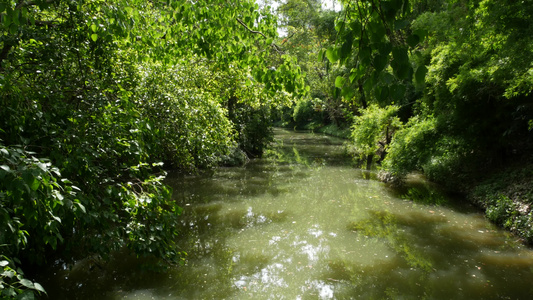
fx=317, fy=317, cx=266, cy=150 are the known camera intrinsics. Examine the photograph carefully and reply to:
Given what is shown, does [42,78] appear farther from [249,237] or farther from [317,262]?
[317,262]

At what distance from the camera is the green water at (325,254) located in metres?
4.88

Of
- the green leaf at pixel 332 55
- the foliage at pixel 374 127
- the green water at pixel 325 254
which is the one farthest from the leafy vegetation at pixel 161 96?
the foliage at pixel 374 127

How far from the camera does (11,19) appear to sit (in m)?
2.41

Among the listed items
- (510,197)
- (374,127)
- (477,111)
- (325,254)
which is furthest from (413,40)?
(374,127)

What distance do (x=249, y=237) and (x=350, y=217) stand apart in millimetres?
2857

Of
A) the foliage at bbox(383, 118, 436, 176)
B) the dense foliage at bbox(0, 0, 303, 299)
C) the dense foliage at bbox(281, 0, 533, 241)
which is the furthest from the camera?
the foliage at bbox(383, 118, 436, 176)

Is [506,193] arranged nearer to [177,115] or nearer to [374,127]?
[374,127]

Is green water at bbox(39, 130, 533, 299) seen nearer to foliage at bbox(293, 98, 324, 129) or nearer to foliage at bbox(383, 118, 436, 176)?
foliage at bbox(383, 118, 436, 176)

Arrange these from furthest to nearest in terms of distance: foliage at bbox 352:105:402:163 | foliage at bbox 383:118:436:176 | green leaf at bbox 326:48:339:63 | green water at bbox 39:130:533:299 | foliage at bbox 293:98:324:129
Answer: foliage at bbox 293:98:324:129
foliage at bbox 352:105:402:163
foliage at bbox 383:118:436:176
green water at bbox 39:130:533:299
green leaf at bbox 326:48:339:63

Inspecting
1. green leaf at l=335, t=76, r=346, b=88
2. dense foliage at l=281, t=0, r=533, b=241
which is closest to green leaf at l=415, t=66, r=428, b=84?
green leaf at l=335, t=76, r=346, b=88

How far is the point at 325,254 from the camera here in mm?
6191

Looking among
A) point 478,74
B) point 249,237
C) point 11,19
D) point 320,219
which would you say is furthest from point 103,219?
point 478,74

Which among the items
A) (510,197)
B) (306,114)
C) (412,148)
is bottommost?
(510,197)

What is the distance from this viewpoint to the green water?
488 cm
